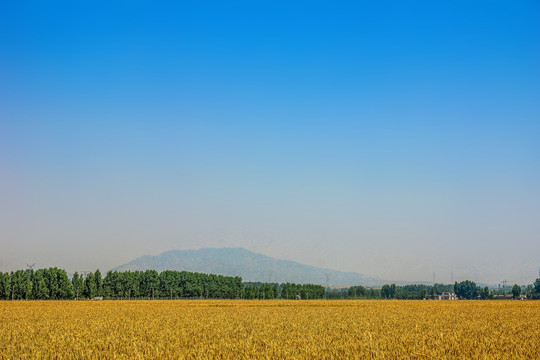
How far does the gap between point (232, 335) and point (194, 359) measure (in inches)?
348

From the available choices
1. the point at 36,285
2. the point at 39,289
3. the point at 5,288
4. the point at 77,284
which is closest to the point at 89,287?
the point at 77,284

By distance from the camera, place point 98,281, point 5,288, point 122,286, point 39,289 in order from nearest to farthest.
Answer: point 5,288, point 39,289, point 98,281, point 122,286

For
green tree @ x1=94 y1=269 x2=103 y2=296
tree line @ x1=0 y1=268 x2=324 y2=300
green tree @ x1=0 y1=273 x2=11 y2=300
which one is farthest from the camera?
green tree @ x1=94 y1=269 x2=103 y2=296

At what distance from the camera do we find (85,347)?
20.2 meters

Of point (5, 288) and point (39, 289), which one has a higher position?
point (5, 288)

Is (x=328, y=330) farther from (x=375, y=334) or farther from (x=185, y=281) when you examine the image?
(x=185, y=281)

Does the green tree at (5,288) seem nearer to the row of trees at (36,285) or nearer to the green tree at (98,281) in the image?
the row of trees at (36,285)

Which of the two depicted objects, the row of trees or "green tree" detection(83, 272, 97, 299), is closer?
the row of trees

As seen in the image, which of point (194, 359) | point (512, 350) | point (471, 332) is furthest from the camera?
point (471, 332)

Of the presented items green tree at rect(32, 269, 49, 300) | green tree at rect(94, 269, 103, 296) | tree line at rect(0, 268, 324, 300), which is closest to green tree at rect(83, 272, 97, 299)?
tree line at rect(0, 268, 324, 300)

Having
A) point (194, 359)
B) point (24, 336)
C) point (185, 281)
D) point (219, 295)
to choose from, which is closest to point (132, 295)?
point (185, 281)

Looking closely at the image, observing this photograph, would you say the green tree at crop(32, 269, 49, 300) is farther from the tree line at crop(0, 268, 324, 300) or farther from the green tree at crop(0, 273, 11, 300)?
the green tree at crop(0, 273, 11, 300)

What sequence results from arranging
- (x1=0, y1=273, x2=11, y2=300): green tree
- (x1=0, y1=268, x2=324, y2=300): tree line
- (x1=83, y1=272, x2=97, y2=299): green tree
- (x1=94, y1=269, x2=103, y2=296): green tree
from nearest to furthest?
(x1=0, y1=273, x2=11, y2=300): green tree
(x1=0, y1=268, x2=324, y2=300): tree line
(x1=83, y1=272, x2=97, y2=299): green tree
(x1=94, y1=269, x2=103, y2=296): green tree

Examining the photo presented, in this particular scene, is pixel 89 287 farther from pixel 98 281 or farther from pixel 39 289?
pixel 39 289
